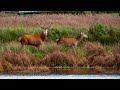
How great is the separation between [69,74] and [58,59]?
254 millimetres

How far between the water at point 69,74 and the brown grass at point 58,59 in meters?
0.08

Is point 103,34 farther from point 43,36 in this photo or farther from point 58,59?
point 43,36

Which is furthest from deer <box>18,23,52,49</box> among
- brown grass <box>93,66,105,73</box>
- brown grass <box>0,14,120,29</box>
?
brown grass <box>93,66,105,73</box>

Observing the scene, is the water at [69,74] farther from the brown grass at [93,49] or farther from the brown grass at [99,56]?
the brown grass at [93,49]

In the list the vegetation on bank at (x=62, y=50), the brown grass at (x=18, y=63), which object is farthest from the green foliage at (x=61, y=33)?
the brown grass at (x=18, y=63)

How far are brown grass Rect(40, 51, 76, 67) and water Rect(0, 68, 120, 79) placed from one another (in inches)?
3.3

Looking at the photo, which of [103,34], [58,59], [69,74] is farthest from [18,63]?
[103,34]

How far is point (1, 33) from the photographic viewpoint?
6.05 m

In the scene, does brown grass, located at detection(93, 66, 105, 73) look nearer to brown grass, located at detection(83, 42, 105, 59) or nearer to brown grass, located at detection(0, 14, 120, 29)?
brown grass, located at detection(83, 42, 105, 59)

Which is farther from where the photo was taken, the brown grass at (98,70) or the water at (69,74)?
the brown grass at (98,70)

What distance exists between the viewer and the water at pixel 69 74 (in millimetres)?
5895

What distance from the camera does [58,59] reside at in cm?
605

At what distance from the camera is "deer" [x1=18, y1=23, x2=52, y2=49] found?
607 centimetres

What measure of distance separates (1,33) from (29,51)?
0.45 meters
